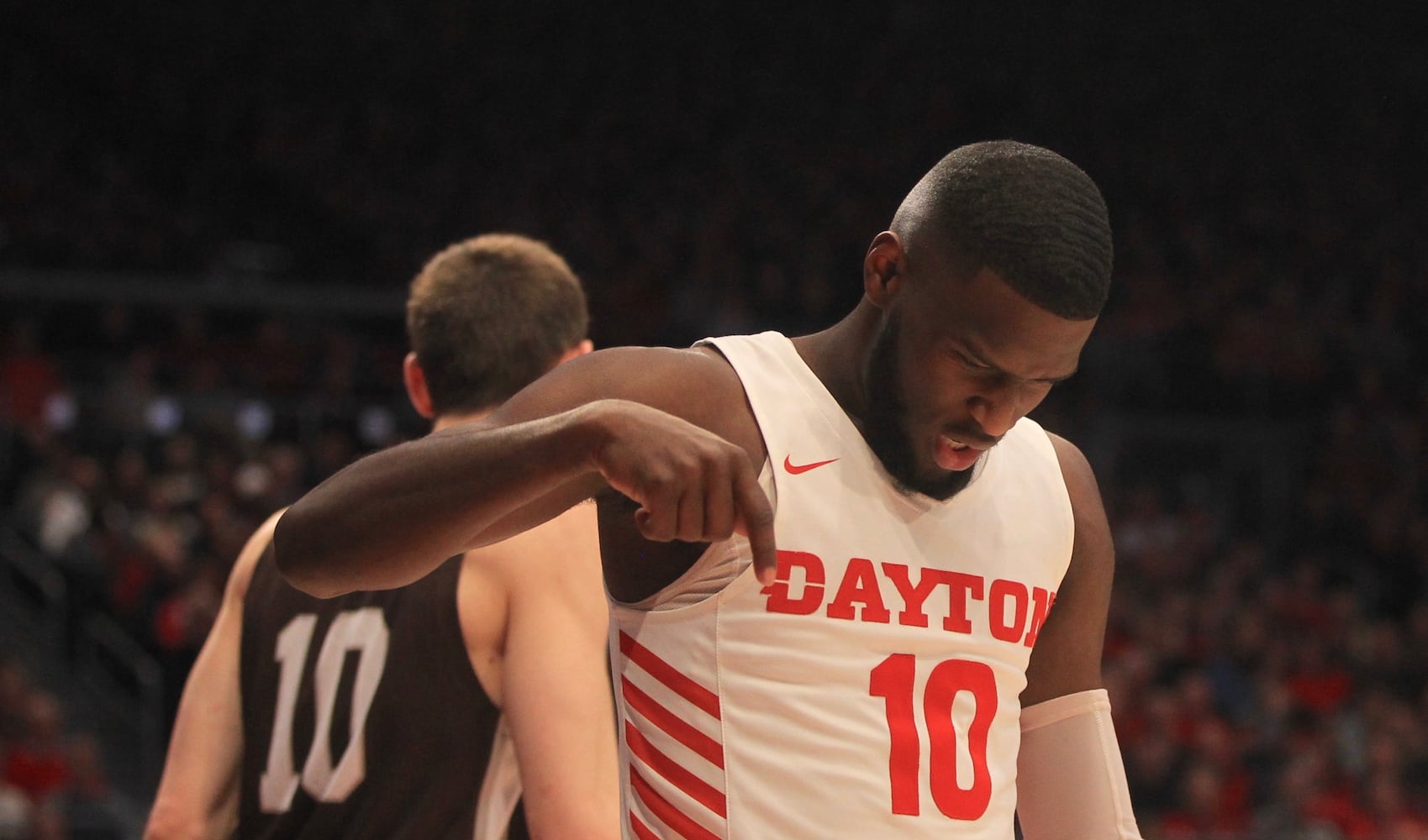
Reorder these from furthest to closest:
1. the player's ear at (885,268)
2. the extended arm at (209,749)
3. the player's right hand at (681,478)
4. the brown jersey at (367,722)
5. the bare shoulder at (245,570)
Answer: the bare shoulder at (245,570) → the extended arm at (209,749) → the brown jersey at (367,722) → the player's ear at (885,268) → the player's right hand at (681,478)

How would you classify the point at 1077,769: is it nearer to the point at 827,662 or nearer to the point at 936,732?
the point at 936,732

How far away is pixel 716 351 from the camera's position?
6.61ft

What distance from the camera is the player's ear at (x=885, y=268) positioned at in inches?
78.7

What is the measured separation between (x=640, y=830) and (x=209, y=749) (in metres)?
1.15

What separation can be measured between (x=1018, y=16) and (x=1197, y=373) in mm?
7647

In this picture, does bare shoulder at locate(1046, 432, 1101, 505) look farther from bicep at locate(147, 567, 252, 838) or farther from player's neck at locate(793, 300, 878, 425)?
bicep at locate(147, 567, 252, 838)

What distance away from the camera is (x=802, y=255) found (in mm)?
15383

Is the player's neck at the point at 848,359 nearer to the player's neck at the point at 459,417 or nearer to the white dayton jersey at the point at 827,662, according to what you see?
the white dayton jersey at the point at 827,662

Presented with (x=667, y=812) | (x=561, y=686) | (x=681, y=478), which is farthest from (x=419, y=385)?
(x=681, y=478)

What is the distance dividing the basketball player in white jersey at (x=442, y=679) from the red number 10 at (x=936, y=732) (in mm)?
666

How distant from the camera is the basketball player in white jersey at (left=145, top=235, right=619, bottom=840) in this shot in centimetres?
247

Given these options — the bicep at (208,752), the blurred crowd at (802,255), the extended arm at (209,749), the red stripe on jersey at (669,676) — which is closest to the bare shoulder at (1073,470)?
the red stripe on jersey at (669,676)

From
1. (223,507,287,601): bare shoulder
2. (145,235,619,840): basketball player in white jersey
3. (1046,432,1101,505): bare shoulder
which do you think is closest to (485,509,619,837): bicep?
(145,235,619,840): basketball player in white jersey

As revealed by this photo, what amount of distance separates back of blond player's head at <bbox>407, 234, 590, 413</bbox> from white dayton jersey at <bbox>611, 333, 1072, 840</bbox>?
834 mm
